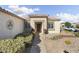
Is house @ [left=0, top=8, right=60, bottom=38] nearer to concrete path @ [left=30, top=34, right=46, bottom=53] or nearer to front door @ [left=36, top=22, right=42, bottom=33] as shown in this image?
front door @ [left=36, top=22, right=42, bottom=33]

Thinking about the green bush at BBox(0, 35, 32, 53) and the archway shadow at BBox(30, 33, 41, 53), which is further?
the archway shadow at BBox(30, 33, 41, 53)

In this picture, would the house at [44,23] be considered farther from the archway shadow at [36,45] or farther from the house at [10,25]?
the house at [10,25]

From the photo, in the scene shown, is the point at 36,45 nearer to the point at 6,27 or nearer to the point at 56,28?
the point at 56,28

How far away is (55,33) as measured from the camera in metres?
4.56

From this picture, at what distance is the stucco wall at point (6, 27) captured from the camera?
453cm

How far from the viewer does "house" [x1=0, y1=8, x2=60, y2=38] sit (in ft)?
14.9

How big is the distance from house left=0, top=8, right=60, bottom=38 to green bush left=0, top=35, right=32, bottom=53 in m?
0.12

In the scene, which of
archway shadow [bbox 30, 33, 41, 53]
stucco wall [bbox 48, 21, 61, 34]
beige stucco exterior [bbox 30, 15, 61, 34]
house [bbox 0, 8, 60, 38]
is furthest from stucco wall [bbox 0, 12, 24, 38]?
stucco wall [bbox 48, 21, 61, 34]

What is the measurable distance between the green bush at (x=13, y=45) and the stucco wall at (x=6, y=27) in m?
0.12

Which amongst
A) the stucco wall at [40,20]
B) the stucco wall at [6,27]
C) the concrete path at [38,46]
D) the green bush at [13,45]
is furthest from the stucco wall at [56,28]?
the stucco wall at [6,27]
